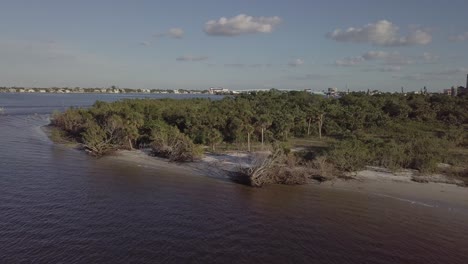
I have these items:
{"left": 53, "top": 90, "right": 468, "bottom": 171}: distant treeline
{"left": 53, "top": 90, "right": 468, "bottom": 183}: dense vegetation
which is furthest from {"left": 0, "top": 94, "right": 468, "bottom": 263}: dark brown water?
{"left": 53, "top": 90, "right": 468, "bottom": 171}: distant treeline

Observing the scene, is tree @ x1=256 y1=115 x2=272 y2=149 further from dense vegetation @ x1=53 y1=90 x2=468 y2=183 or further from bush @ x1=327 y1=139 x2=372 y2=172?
bush @ x1=327 y1=139 x2=372 y2=172

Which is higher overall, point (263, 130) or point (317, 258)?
point (263, 130)

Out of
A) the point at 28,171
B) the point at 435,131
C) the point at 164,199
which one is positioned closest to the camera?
the point at 164,199

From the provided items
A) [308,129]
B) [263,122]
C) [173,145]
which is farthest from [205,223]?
[308,129]

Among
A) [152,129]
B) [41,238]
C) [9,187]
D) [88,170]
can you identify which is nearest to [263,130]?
[152,129]

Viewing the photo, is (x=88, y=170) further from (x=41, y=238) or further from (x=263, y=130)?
(x=263, y=130)

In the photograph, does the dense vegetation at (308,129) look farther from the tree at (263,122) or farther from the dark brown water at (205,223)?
the dark brown water at (205,223)

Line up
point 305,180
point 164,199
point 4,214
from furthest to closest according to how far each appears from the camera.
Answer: point 305,180, point 164,199, point 4,214
